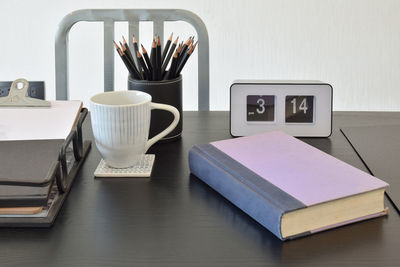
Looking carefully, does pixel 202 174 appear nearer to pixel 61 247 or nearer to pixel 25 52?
pixel 61 247

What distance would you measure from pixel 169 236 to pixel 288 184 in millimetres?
168

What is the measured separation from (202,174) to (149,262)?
0.24 m

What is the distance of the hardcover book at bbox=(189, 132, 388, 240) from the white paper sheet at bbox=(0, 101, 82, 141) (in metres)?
0.21

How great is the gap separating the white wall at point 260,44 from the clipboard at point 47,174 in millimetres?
1331

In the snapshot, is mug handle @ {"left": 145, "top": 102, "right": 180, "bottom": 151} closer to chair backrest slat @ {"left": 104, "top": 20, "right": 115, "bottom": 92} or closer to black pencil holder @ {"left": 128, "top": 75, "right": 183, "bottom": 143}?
black pencil holder @ {"left": 128, "top": 75, "right": 183, "bottom": 143}

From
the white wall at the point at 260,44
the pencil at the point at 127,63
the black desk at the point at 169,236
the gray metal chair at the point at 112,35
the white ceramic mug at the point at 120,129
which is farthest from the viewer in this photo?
the white wall at the point at 260,44

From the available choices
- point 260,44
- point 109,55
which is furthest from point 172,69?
point 260,44

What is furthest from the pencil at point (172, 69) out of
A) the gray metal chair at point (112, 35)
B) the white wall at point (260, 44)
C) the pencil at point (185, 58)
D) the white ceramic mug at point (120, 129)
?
the white wall at point (260, 44)

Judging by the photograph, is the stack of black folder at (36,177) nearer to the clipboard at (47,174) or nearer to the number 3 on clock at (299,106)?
the clipboard at (47,174)

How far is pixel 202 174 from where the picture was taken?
859 mm

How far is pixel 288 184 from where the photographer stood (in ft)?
2.44

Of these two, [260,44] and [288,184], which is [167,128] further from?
[260,44]

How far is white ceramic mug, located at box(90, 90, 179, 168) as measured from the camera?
85 centimetres

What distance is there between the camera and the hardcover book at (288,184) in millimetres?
688
